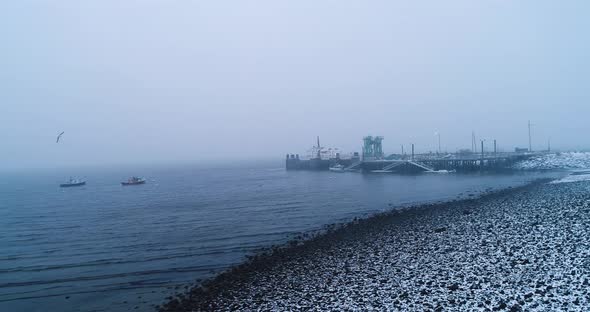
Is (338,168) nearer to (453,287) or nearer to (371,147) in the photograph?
(371,147)

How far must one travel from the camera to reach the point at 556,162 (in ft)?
200

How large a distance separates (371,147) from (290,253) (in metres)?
78.9

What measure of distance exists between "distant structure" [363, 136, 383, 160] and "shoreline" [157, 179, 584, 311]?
65.4m

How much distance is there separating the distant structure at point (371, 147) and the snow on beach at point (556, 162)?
3176cm

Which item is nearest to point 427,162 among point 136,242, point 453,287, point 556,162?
point 556,162

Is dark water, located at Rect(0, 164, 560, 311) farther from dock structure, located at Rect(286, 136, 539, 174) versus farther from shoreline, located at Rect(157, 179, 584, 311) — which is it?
dock structure, located at Rect(286, 136, 539, 174)

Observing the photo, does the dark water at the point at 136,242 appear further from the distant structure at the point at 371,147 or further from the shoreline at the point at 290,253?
the distant structure at the point at 371,147

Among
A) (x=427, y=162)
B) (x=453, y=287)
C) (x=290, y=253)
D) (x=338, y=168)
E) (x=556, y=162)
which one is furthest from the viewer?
(x=338, y=168)

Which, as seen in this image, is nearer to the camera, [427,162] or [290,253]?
[290,253]

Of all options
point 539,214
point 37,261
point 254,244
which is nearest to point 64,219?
point 37,261

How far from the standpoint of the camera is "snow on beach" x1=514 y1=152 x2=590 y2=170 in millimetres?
58594

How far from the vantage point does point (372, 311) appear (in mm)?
8969

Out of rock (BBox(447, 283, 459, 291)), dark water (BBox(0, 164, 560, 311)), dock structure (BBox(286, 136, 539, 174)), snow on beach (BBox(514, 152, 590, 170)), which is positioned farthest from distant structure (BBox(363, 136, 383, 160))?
rock (BBox(447, 283, 459, 291))

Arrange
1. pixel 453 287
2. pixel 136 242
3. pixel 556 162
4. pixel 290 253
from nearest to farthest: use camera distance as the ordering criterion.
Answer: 1. pixel 453 287
2. pixel 290 253
3. pixel 136 242
4. pixel 556 162
